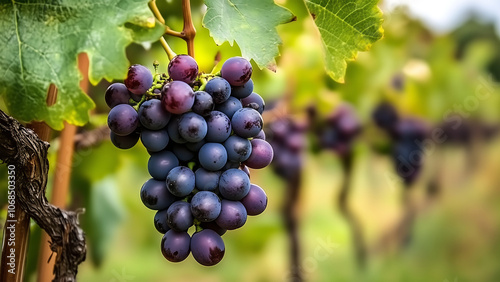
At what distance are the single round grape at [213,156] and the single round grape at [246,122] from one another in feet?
0.08

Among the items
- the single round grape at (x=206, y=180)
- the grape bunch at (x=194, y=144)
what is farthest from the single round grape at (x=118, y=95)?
the single round grape at (x=206, y=180)

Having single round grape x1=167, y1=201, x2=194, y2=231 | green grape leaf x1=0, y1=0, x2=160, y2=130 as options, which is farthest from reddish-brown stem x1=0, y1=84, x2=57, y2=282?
single round grape x1=167, y1=201, x2=194, y2=231

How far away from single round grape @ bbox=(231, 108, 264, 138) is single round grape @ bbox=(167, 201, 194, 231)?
9 cm

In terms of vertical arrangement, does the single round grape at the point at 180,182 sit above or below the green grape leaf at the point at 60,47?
below

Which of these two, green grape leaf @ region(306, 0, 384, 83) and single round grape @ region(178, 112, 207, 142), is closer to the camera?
single round grape @ region(178, 112, 207, 142)

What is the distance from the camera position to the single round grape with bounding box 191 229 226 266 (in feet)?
1.48

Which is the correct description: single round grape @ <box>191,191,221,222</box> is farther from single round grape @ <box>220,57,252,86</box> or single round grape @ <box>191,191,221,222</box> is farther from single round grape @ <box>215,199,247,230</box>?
single round grape @ <box>220,57,252,86</box>

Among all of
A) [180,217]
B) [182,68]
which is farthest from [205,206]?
[182,68]

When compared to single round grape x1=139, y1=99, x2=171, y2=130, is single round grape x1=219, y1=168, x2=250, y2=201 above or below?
below

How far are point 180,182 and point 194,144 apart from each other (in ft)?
0.14

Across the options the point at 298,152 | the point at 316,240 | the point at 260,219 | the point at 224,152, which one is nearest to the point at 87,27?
the point at 224,152

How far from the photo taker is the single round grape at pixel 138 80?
46 centimetres

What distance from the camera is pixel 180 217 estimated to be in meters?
0.45

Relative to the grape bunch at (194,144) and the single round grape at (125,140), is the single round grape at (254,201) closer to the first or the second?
the grape bunch at (194,144)
